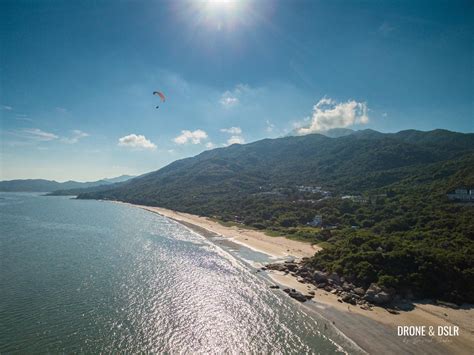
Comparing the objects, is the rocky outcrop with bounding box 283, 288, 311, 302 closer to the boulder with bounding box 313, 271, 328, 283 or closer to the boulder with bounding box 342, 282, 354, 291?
the boulder with bounding box 313, 271, 328, 283

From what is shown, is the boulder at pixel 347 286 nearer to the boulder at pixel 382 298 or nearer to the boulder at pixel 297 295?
the boulder at pixel 382 298

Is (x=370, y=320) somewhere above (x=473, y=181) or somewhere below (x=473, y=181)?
below

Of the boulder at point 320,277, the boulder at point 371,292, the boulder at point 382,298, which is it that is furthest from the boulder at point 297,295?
the boulder at point 382,298

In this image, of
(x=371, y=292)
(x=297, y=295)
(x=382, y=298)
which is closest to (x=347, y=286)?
(x=371, y=292)

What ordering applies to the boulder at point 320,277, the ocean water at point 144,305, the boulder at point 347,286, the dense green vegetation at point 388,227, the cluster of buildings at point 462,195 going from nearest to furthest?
the ocean water at point 144,305
the dense green vegetation at point 388,227
the boulder at point 347,286
the boulder at point 320,277
the cluster of buildings at point 462,195

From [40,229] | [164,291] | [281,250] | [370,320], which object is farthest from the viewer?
[40,229]

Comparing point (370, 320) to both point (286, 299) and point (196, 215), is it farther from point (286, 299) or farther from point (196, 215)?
point (196, 215)

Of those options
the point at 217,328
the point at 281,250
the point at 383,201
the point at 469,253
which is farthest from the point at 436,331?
the point at 383,201
